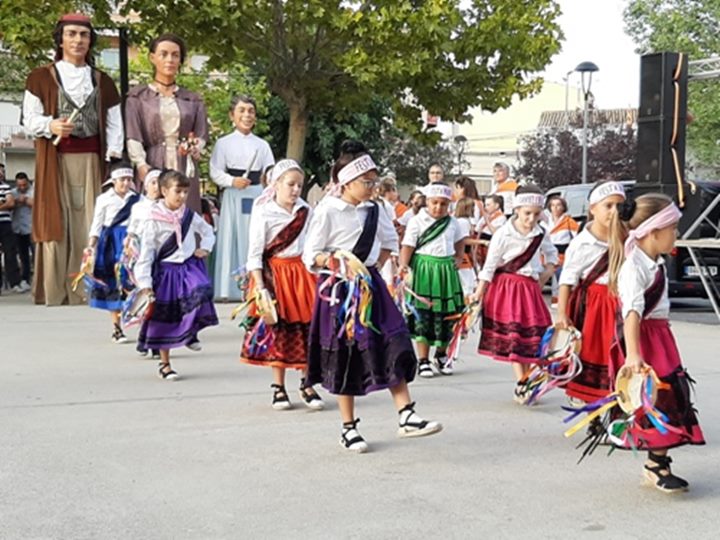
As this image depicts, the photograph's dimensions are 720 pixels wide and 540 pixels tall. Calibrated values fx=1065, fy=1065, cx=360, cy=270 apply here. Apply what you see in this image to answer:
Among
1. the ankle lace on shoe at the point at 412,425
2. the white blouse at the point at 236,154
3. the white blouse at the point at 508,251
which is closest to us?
the ankle lace on shoe at the point at 412,425

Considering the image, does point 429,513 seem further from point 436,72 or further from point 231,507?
point 436,72

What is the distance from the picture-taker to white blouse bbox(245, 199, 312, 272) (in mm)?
6852

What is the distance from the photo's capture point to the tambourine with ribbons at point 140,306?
7.91 meters

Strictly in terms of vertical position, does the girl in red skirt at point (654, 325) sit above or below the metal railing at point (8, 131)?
below

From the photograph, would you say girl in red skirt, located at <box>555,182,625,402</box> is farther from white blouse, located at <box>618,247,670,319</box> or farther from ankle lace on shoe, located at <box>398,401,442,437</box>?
white blouse, located at <box>618,247,670,319</box>

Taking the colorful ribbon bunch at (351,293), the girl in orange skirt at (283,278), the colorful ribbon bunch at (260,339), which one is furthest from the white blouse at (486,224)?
the colorful ribbon bunch at (351,293)

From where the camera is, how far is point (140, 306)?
7.95m

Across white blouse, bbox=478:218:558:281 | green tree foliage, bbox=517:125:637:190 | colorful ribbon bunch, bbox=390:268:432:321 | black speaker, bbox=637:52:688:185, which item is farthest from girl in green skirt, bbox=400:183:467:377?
green tree foliage, bbox=517:125:637:190

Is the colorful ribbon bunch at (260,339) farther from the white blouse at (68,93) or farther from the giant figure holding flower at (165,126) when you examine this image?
the white blouse at (68,93)

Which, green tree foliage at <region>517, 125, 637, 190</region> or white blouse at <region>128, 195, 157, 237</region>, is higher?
green tree foliage at <region>517, 125, 637, 190</region>

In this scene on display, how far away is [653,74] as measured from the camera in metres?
13.2

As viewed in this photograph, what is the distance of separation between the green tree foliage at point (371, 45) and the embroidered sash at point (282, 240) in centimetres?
848

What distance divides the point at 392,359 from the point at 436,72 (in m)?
11.1

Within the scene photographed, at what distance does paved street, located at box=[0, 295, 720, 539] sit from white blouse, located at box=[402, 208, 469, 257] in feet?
3.78
